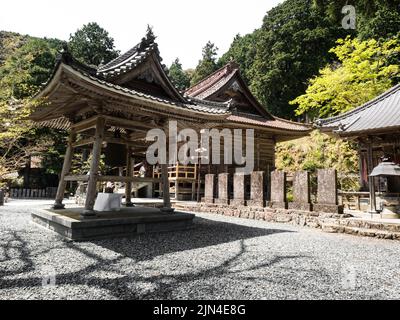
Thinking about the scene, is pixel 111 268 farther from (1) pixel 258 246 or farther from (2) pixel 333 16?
(2) pixel 333 16

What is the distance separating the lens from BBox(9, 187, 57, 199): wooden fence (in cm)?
2107

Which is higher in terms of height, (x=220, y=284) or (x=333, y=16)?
(x=333, y=16)

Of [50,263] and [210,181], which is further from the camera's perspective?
[210,181]

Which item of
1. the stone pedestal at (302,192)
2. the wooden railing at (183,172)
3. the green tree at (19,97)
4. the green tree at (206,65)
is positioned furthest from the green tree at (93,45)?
the stone pedestal at (302,192)

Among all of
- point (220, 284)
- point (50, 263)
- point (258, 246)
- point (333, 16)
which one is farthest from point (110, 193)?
point (333, 16)

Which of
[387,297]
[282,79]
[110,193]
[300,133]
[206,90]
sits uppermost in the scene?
[282,79]

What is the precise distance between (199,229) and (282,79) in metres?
26.3

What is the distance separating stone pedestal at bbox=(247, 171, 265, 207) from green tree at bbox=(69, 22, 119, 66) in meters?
28.0

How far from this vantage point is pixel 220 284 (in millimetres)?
3496

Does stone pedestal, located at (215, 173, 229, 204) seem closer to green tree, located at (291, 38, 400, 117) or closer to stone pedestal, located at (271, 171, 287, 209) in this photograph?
stone pedestal, located at (271, 171, 287, 209)

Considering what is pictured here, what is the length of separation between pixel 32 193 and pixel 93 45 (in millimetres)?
20210

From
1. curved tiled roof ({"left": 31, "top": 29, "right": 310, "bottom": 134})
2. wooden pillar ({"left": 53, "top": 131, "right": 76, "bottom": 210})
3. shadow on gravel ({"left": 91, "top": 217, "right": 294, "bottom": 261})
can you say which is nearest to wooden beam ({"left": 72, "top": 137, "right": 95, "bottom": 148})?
wooden pillar ({"left": 53, "top": 131, "right": 76, "bottom": 210})

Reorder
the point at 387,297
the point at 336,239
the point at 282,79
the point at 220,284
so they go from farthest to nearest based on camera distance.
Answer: the point at 282,79 < the point at 336,239 < the point at 220,284 < the point at 387,297

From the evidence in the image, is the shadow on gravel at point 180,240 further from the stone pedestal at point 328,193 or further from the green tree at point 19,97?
the green tree at point 19,97
